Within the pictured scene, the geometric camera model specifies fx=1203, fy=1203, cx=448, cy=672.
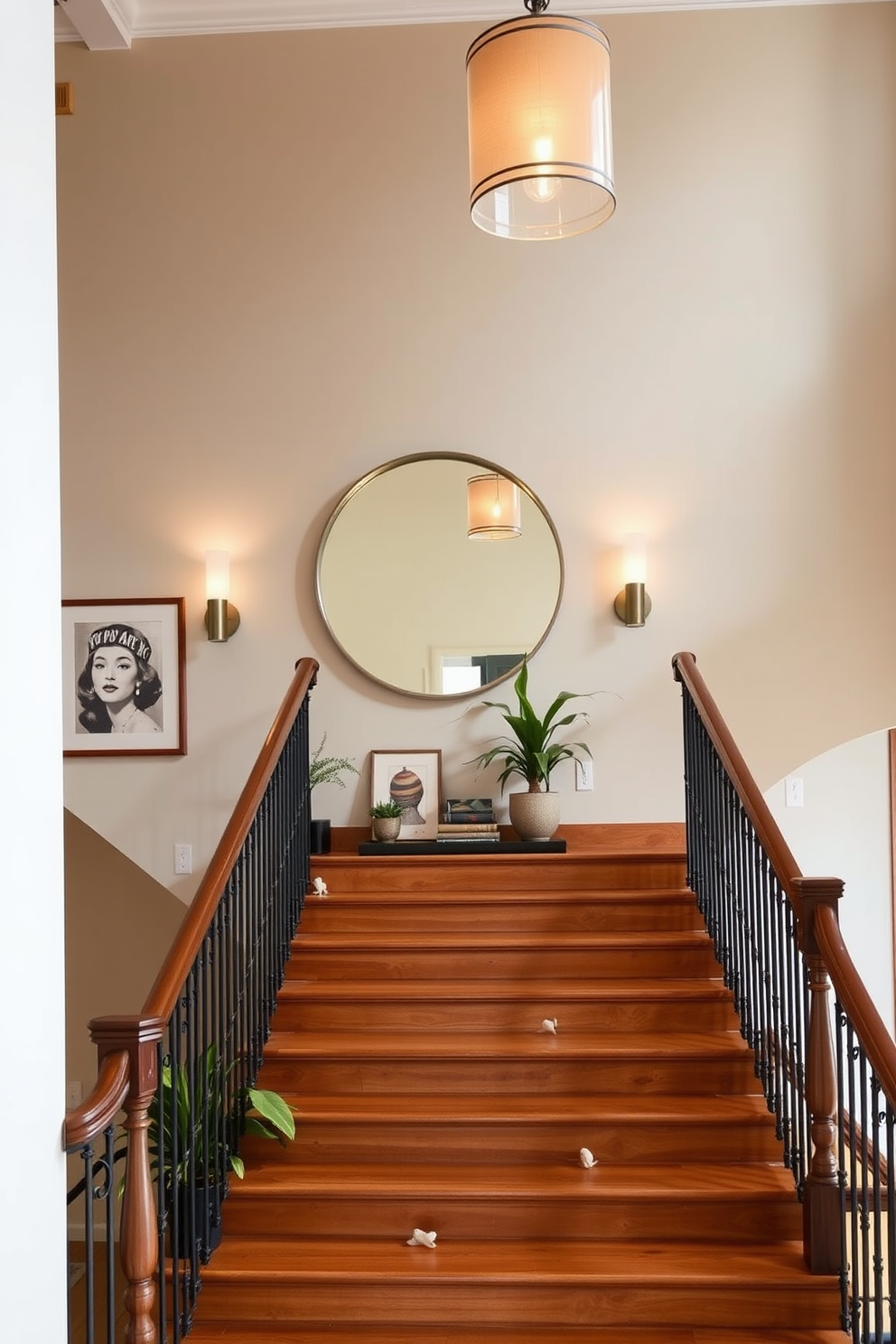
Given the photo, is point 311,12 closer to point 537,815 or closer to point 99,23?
point 99,23

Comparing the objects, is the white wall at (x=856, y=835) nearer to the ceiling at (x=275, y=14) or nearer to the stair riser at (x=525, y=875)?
the stair riser at (x=525, y=875)

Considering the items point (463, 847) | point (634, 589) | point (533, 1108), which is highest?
point (634, 589)

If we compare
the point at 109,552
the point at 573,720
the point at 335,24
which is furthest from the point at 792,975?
the point at 335,24

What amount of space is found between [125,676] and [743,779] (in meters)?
2.88

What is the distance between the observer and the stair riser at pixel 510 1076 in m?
3.77

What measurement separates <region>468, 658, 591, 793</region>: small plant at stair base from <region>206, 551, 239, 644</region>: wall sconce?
121 cm

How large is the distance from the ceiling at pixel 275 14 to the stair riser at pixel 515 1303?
202 inches

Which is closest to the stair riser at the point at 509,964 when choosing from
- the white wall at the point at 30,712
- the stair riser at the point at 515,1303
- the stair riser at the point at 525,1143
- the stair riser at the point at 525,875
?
the stair riser at the point at 525,875

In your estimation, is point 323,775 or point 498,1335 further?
point 323,775

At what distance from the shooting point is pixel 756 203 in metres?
5.42

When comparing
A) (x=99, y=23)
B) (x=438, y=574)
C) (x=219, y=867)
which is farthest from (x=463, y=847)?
(x=99, y=23)

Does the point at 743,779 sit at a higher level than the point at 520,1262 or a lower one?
higher

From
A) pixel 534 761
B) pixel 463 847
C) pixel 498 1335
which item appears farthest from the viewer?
pixel 534 761

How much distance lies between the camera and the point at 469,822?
16.9 ft
